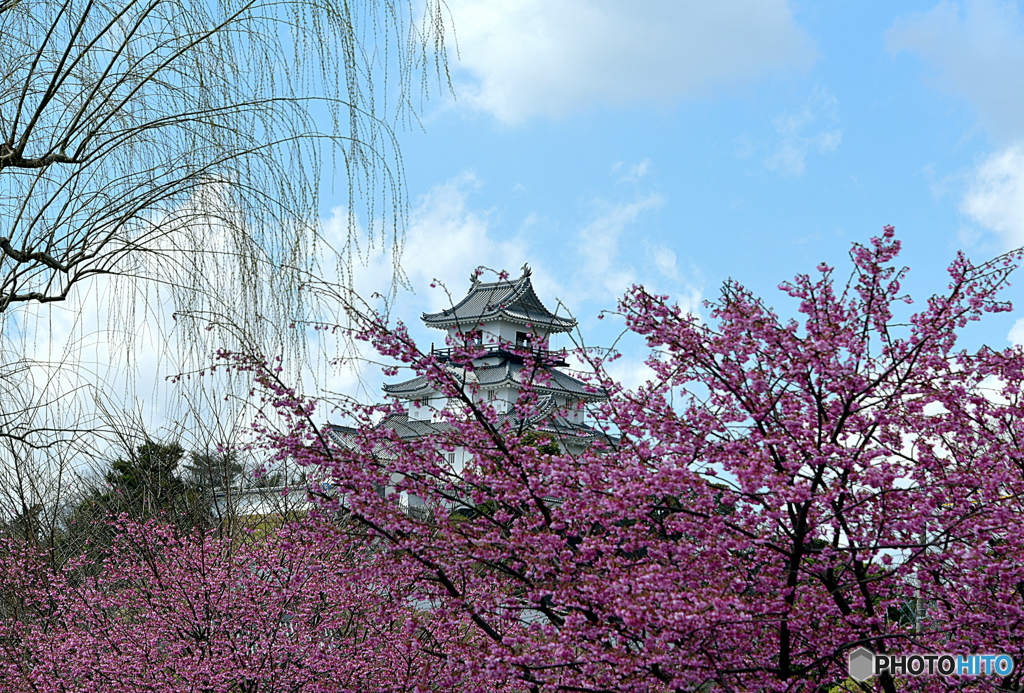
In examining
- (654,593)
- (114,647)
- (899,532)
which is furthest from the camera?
(114,647)

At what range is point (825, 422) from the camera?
10.2ft

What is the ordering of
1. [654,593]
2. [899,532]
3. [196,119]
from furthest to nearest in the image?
[899,532]
[196,119]
[654,593]

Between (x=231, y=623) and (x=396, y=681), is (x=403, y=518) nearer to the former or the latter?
(x=396, y=681)

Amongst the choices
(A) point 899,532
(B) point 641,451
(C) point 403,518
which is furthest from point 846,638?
(C) point 403,518

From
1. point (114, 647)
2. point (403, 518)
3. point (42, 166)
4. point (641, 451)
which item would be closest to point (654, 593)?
point (641, 451)

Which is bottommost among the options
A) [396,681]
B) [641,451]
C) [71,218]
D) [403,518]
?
[396,681]

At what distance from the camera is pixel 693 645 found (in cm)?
290

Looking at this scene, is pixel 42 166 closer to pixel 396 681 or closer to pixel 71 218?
pixel 71 218

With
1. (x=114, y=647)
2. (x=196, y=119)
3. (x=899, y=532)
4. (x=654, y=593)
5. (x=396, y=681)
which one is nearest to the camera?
(x=654, y=593)

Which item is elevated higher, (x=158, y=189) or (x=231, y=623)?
(x=158, y=189)

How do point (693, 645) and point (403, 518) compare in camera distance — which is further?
point (403, 518)

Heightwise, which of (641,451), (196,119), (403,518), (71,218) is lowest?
(403,518)

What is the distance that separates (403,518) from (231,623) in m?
2.19

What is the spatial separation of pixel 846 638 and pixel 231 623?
11.2 feet
